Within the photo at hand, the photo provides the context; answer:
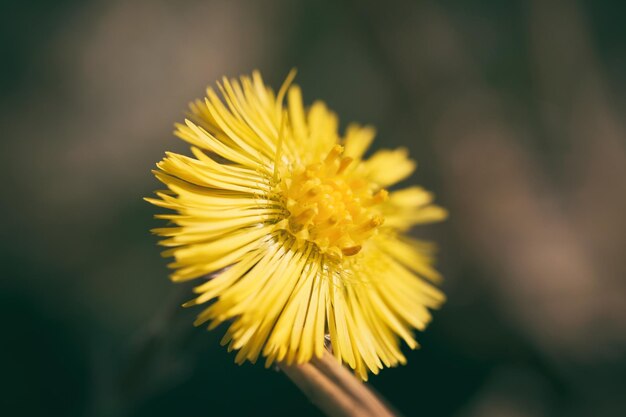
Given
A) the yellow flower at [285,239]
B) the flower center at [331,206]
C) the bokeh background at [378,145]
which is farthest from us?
the bokeh background at [378,145]

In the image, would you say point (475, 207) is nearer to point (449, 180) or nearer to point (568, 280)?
point (449, 180)

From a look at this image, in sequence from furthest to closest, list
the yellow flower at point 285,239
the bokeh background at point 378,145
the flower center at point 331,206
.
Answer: the bokeh background at point 378,145, the flower center at point 331,206, the yellow flower at point 285,239

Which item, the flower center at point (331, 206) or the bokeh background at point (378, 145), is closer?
the flower center at point (331, 206)

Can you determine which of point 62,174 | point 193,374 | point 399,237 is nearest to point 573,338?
point 399,237

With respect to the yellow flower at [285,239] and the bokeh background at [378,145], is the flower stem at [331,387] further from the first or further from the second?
the bokeh background at [378,145]

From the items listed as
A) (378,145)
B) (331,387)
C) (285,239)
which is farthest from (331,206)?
(378,145)

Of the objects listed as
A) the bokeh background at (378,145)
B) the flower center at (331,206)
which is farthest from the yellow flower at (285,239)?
the bokeh background at (378,145)

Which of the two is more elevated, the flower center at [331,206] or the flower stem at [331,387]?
the flower center at [331,206]
